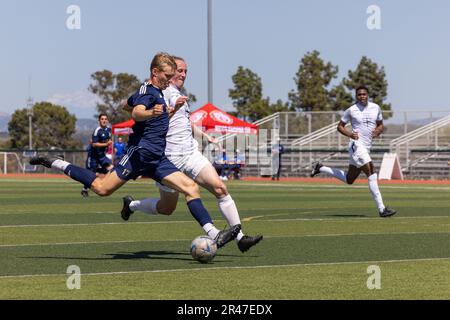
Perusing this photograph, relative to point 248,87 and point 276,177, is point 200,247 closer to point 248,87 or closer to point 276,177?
point 276,177

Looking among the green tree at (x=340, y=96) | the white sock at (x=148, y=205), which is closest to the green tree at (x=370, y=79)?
the green tree at (x=340, y=96)

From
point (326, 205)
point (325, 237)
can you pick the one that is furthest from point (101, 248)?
point (326, 205)

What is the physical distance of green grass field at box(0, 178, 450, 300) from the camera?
382 inches

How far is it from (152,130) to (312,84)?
6744 centimetres

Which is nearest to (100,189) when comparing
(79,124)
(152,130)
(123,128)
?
(152,130)

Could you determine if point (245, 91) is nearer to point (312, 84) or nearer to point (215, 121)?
point (312, 84)

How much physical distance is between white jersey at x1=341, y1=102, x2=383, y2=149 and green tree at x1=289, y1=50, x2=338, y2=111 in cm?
5783

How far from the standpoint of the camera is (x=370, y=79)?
80188 mm

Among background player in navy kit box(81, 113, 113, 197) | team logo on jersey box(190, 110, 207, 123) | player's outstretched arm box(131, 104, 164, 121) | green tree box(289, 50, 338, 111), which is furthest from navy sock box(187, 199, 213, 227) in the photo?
green tree box(289, 50, 338, 111)

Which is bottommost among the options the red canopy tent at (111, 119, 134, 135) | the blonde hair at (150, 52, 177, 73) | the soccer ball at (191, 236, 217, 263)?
the soccer ball at (191, 236, 217, 263)

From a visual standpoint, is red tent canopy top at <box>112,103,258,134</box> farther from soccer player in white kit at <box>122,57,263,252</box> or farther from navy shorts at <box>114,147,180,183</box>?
navy shorts at <box>114,147,180,183</box>

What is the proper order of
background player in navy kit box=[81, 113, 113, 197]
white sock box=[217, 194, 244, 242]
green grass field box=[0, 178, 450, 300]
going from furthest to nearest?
background player in navy kit box=[81, 113, 113, 197]
white sock box=[217, 194, 244, 242]
green grass field box=[0, 178, 450, 300]
